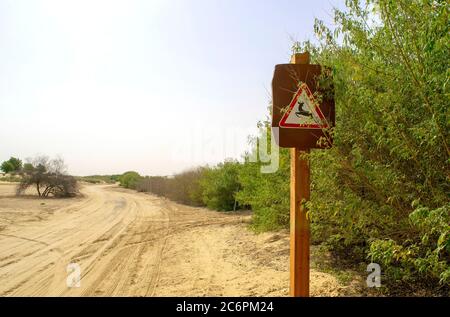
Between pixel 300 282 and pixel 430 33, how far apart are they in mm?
1970

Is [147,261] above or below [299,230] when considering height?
below

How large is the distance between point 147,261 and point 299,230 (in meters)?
4.88

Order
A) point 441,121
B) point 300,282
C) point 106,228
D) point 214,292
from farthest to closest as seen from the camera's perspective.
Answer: point 106,228 → point 214,292 → point 300,282 → point 441,121

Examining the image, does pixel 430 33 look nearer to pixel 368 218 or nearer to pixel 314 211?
pixel 314 211

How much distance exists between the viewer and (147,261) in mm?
7152

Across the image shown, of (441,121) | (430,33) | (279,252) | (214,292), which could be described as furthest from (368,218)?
(279,252)

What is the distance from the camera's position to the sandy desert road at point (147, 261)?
5160mm

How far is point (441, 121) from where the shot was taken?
2.60 m

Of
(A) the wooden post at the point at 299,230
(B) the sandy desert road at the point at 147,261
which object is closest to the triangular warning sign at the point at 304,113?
(A) the wooden post at the point at 299,230
